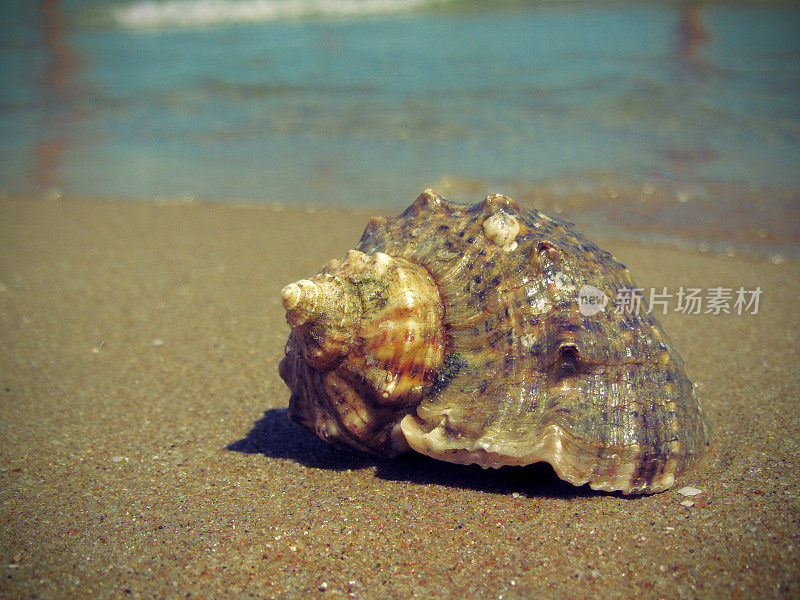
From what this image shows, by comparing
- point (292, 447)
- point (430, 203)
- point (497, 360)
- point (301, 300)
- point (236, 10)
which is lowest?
point (292, 447)

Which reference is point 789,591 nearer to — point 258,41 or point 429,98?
point 429,98

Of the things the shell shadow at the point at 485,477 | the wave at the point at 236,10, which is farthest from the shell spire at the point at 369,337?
the wave at the point at 236,10

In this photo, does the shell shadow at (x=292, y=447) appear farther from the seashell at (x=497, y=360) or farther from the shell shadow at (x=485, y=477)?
the seashell at (x=497, y=360)

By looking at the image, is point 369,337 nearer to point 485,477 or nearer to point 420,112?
point 485,477

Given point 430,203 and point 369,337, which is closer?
point 369,337

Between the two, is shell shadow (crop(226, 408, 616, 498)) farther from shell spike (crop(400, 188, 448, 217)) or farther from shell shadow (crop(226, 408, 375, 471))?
shell spike (crop(400, 188, 448, 217))

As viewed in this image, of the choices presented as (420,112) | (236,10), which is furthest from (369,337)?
(236,10)

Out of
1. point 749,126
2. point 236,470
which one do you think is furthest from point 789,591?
point 749,126
